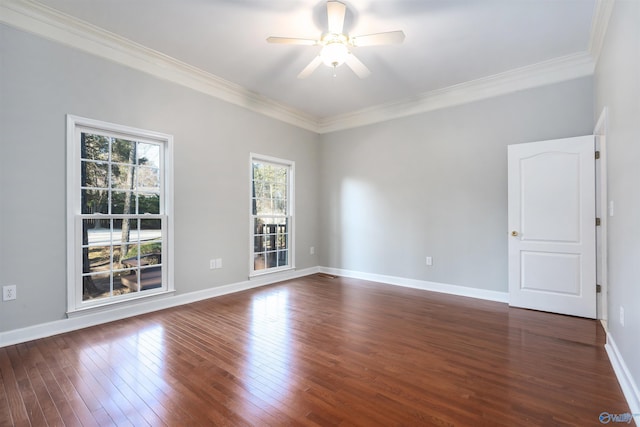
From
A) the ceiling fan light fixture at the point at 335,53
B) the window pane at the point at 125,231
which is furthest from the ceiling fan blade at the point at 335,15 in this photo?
the window pane at the point at 125,231

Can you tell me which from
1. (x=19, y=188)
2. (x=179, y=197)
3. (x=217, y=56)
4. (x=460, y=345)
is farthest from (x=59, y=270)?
(x=460, y=345)

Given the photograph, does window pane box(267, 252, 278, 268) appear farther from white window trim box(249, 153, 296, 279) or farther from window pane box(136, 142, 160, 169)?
window pane box(136, 142, 160, 169)

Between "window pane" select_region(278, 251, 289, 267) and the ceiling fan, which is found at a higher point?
the ceiling fan

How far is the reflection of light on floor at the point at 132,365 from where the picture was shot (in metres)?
1.90

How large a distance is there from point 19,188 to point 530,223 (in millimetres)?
5280

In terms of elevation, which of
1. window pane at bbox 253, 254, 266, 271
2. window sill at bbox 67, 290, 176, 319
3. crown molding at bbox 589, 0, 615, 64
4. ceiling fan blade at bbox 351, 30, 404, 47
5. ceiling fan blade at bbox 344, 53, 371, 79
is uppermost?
crown molding at bbox 589, 0, 615, 64

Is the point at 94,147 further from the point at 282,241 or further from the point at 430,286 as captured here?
the point at 430,286

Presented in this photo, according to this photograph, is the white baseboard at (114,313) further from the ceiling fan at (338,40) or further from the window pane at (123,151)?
the ceiling fan at (338,40)

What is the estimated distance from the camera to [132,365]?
222 cm

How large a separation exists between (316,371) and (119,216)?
270 cm

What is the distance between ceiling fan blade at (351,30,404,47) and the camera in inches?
96.1

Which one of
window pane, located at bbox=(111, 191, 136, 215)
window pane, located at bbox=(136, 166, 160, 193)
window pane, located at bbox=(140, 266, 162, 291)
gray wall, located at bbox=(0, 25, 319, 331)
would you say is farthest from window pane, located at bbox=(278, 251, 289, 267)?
window pane, located at bbox=(111, 191, 136, 215)

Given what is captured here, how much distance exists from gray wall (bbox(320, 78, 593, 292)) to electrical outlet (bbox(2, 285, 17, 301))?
13.8 feet

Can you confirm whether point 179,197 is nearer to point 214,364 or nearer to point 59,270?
point 59,270
